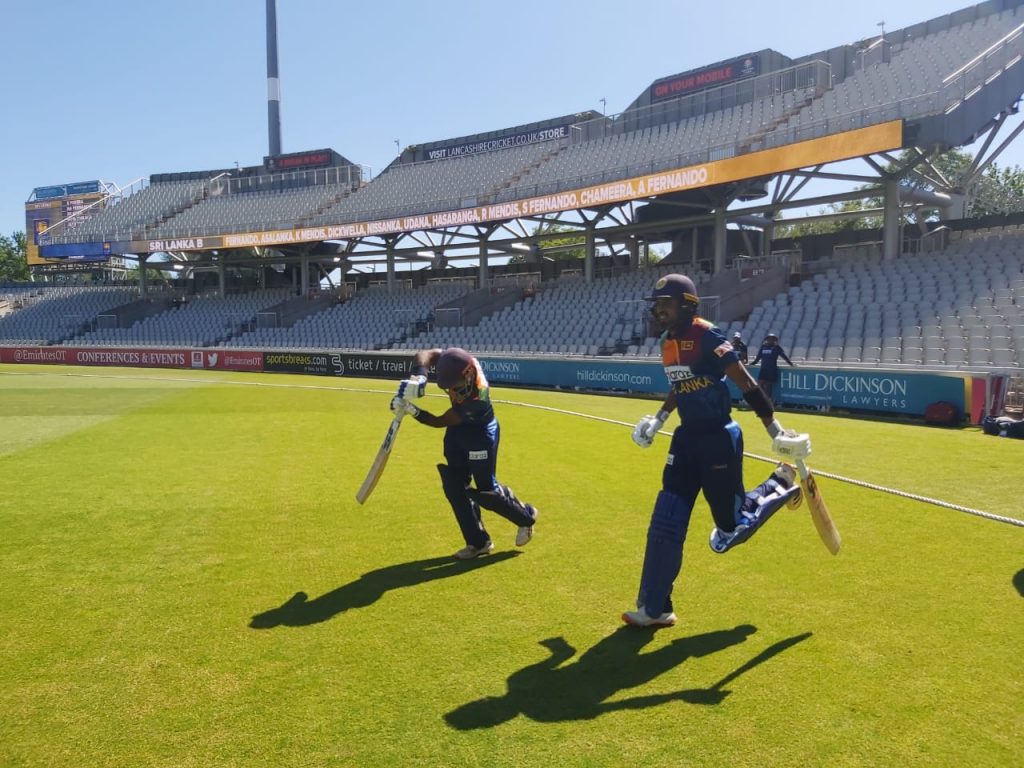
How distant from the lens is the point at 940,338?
57.6 feet

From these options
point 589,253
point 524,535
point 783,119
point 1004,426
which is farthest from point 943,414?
point 589,253

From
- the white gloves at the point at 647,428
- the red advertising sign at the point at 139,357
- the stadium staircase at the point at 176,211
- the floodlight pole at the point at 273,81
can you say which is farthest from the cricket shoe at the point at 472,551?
the floodlight pole at the point at 273,81

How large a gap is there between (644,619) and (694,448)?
114 centimetres

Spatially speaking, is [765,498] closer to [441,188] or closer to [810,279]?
[810,279]

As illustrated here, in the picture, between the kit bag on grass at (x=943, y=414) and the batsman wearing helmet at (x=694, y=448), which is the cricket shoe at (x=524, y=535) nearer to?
the batsman wearing helmet at (x=694, y=448)

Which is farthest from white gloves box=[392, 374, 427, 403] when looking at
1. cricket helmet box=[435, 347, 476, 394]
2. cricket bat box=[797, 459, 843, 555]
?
cricket bat box=[797, 459, 843, 555]

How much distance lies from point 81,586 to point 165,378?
26293mm

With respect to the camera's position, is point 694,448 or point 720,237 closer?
point 694,448

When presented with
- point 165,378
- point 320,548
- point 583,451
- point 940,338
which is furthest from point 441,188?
point 320,548

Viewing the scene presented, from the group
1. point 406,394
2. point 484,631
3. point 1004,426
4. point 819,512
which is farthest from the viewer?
point 1004,426

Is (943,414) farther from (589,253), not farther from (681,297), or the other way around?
(589,253)

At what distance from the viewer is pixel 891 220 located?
23.9 meters

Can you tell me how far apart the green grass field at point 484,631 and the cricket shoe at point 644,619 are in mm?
73

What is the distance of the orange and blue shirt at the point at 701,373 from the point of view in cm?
446
